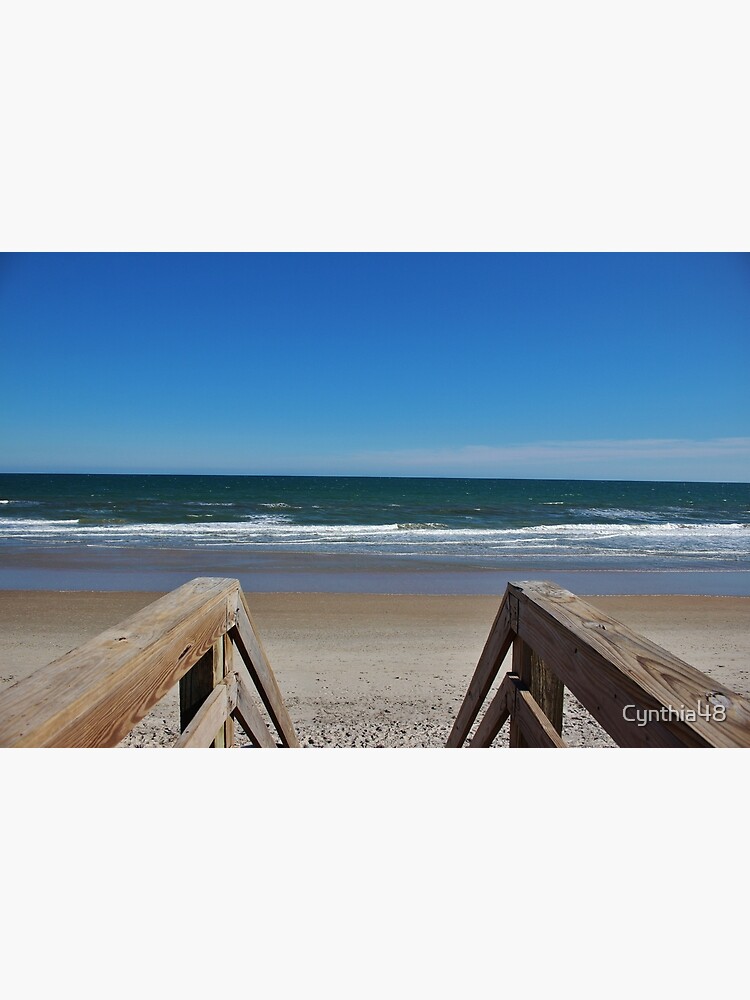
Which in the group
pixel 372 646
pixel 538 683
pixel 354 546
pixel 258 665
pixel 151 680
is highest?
pixel 151 680

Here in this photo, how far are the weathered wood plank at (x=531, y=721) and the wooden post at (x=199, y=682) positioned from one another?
1013 mm

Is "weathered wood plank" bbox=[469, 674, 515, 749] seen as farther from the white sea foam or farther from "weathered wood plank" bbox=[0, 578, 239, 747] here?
the white sea foam

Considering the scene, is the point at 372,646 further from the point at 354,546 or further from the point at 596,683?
the point at 354,546

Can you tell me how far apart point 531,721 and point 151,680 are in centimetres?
113

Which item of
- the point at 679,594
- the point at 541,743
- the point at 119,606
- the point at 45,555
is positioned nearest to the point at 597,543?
the point at 679,594

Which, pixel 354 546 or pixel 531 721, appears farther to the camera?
pixel 354 546

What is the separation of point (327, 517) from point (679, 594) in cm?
1315

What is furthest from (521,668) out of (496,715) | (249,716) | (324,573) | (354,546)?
(354,546)

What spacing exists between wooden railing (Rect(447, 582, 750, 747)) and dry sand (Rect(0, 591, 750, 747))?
1906 mm

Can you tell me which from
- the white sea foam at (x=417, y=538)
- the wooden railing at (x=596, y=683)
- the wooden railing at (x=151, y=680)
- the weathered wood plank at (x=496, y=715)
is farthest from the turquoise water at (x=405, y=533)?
the wooden railing at (x=596, y=683)

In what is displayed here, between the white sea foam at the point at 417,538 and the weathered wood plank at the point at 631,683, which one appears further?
the white sea foam at the point at 417,538

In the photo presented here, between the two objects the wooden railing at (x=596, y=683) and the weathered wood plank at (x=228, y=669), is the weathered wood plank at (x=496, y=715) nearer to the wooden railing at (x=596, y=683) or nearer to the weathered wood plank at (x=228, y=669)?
the wooden railing at (x=596, y=683)

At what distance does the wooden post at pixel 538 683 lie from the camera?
174 cm

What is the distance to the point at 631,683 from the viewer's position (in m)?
1.02
